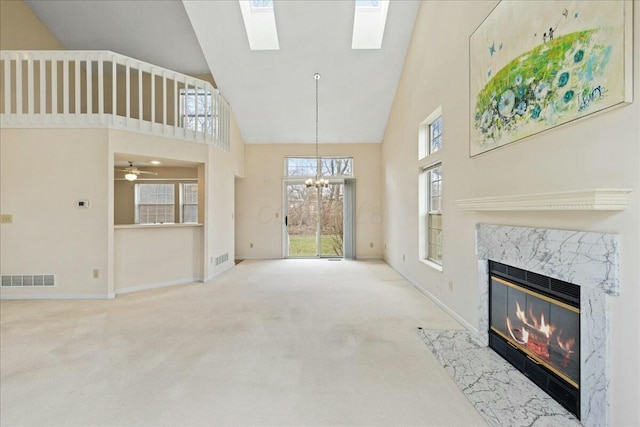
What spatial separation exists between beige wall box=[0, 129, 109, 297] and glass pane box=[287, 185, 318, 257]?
4322mm

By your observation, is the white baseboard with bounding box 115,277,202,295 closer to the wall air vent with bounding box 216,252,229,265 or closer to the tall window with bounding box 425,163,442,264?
the wall air vent with bounding box 216,252,229,265

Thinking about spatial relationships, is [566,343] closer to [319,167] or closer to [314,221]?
[314,221]

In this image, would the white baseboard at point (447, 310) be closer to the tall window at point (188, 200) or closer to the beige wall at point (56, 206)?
the beige wall at point (56, 206)

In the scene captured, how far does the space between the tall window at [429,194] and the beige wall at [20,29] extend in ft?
25.9

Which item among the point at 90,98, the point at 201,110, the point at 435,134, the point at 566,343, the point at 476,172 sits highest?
the point at 201,110

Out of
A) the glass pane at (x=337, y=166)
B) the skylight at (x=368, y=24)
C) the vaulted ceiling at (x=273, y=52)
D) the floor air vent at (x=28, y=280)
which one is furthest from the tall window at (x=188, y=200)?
the skylight at (x=368, y=24)

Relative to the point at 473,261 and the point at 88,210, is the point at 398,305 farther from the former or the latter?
the point at 88,210

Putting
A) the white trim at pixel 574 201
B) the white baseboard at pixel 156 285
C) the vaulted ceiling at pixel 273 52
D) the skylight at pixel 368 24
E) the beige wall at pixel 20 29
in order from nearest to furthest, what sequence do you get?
the white trim at pixel 574 201 < the white baseboard at pixel 156 285 < the vaulted ceiling at pixel 273 52 < the skylight at pixel 368 24 < the beige wall at pixel 20 29

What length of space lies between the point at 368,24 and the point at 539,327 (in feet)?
17.9

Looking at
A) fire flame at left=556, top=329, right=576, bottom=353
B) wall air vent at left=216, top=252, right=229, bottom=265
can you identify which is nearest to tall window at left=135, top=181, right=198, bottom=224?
wall air vent at left=216, top=252, right=229, bottom=265

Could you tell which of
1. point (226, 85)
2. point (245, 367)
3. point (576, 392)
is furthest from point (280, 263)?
point (576, 392)

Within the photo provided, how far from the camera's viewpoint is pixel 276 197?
7746 millimetres

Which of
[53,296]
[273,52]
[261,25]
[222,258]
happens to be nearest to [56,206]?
[53,296]

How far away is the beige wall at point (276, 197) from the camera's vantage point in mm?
7734
